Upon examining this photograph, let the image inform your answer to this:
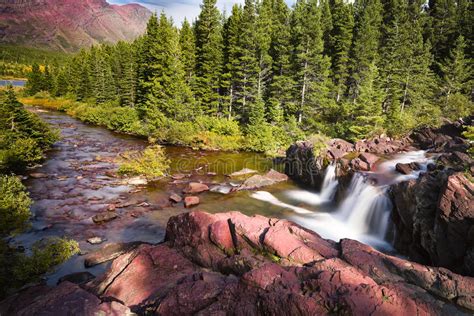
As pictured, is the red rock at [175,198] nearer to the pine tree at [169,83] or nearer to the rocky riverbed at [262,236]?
the rocky riverbed at [262,236]

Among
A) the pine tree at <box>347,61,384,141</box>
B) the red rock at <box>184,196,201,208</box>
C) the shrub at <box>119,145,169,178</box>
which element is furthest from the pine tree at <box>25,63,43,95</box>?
the pine tree at <box>347,61,384,141</box>

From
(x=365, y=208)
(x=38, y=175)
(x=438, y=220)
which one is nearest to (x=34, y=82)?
(x=38, y=175)

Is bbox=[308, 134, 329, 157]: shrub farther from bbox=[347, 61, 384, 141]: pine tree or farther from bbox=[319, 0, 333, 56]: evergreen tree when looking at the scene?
bbox=[319, 0, 333, 56]: evergreen tree

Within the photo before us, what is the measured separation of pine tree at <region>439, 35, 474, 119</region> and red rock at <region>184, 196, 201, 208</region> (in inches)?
1195

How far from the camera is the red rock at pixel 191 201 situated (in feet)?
59.3

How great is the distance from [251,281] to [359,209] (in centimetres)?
1221

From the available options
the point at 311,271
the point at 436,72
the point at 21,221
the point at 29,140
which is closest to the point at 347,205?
the point at 311,271

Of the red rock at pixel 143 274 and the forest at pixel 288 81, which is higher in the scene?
the forest at pixel 288 81

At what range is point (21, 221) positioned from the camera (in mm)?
11109

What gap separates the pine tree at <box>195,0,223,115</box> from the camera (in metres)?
38.5

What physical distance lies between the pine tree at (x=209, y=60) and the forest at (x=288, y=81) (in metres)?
0.15

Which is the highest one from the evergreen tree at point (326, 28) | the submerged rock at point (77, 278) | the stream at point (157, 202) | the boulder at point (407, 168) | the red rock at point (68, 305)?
the evergreen tree at point (326, 28)

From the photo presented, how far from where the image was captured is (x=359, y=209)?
16500 millimetres

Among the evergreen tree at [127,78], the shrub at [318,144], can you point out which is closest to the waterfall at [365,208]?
the shrub at [318,144]
